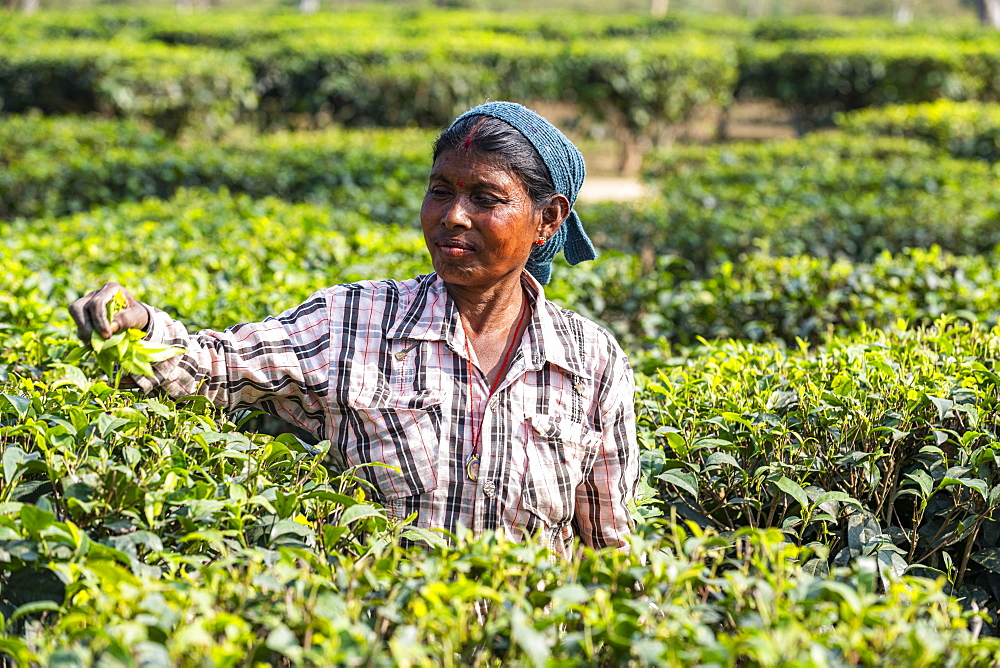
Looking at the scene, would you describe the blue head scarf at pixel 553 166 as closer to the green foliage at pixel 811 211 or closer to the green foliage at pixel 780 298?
the green foliage at pixel 780 298

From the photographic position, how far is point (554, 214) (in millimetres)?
2293

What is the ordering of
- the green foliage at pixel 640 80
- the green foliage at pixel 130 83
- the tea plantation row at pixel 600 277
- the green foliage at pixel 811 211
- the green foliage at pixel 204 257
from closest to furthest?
1. the green foliage at pixel 204 257
2. the tea plantation row at pixel 600 277
3. the green foliage at pixel 811 211
4. the green foliage at pixel 130 83
5. the green foliage at pixel 640 80

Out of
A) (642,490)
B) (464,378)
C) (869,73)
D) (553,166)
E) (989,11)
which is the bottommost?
(642,490)

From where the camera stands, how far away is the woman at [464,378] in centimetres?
213

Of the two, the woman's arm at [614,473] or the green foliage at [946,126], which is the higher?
the green foliage at [946,126]

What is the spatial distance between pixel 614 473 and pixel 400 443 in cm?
50

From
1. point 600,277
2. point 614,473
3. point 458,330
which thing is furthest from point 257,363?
point 600,277

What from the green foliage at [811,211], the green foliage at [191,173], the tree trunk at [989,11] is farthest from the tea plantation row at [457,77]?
the tree trunk at [989,11]

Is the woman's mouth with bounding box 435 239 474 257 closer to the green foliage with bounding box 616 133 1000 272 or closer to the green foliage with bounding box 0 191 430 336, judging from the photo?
the green foliage with bounding box 0 191 430 336

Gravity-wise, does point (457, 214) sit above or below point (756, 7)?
below

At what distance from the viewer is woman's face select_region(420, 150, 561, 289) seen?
213 centimetres

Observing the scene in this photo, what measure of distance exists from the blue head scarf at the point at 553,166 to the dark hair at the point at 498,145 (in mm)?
13

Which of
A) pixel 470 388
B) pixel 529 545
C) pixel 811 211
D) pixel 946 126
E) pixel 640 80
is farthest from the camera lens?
pixel 640 80

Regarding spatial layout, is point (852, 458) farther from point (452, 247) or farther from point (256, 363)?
point (256, 363)
